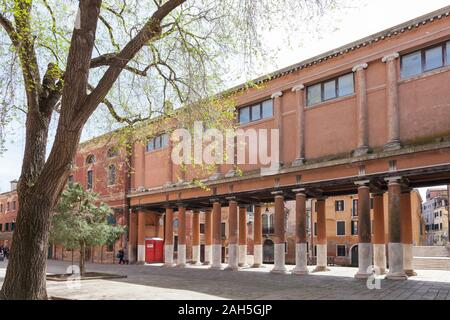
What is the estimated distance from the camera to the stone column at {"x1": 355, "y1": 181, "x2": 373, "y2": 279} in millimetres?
21531

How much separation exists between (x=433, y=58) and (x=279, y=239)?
37.2 ft

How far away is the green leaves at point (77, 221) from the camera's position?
2217cm

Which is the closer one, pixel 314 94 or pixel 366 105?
pixel 366 105

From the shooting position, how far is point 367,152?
2194 centimetres

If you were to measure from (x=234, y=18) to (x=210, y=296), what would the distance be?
27.8 feet

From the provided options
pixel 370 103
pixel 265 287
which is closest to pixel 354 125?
pixel 370 103

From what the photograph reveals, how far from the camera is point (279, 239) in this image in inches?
1001

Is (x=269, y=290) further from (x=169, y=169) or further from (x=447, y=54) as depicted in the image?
(x=169, y=169)

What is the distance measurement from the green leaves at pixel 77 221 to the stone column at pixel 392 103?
1382 centimetres

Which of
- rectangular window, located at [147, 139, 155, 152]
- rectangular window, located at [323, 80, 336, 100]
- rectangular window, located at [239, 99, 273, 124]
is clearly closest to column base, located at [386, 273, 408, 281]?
rectangular window, located at [323, 80, 336, 100]

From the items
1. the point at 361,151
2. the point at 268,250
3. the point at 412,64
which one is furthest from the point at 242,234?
the point at 268,250

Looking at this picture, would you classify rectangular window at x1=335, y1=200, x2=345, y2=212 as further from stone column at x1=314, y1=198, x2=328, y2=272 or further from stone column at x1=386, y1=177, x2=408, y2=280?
stone column at x1=386, y1=177, x2=408, y2=280

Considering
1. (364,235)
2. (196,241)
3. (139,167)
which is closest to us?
(364,235)
